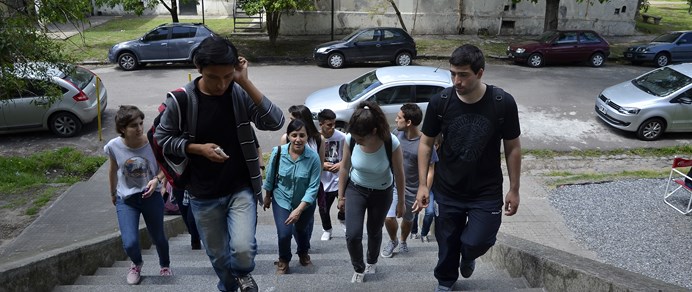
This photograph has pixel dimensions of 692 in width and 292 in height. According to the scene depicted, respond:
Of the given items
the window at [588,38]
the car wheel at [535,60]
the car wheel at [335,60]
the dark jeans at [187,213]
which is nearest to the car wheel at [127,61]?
the car wheel at [335,60]

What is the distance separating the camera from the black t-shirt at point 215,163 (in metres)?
3.32

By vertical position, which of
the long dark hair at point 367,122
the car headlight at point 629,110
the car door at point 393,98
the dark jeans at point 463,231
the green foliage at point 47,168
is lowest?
the green foliage at point 47,168

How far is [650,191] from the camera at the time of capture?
8.71 metres

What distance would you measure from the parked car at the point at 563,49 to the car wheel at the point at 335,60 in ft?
19.6

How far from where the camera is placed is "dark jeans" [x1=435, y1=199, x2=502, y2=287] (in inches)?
152

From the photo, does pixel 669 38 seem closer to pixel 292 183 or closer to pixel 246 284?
pixel 292 183

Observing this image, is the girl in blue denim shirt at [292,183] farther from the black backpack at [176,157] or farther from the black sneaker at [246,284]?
the black backpack at [176,157]

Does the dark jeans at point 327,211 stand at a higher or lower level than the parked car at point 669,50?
lower

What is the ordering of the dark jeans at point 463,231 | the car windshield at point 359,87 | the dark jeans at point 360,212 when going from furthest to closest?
the car windshield at point 359,87 < the dark jeans at point 360,212 < the dark jeans at point 463,231

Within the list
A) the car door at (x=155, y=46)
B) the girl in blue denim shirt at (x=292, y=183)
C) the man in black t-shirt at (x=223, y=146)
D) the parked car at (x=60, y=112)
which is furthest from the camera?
the car door at (x=155, y=46)

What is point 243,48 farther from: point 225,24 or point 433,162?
point 433,162

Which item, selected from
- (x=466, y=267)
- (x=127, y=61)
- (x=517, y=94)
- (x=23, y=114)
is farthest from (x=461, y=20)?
(x=466, y=267)

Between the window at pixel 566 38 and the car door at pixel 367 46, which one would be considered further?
the window at pixel 566 38

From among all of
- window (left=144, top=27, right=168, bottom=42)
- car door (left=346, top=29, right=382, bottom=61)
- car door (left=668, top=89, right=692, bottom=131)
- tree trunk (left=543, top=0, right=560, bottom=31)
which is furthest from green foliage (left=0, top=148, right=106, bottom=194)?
tree trunk (left=543, top=0, right=560, bottom=31)
